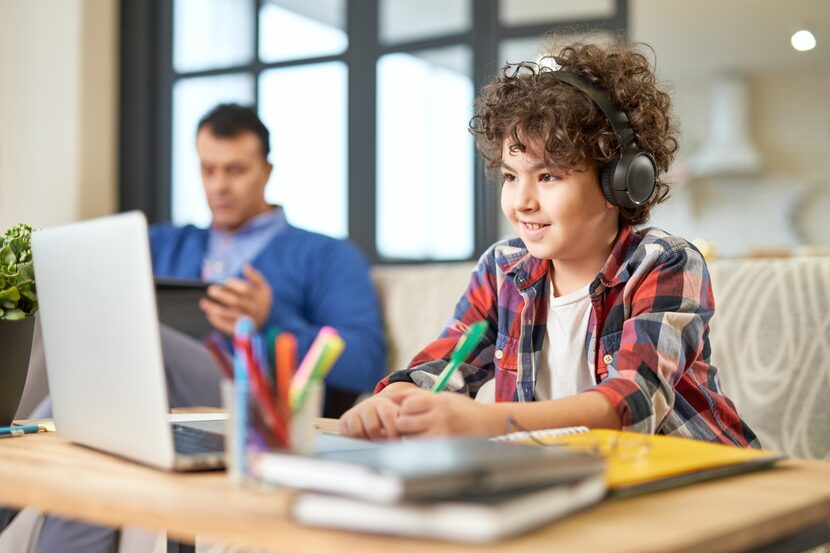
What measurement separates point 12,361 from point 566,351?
0.70 meters

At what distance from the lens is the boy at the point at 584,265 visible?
3.71ft

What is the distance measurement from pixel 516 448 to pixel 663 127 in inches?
33.5

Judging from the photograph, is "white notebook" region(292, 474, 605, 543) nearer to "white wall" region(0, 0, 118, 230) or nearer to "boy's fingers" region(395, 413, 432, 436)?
"boy's fingers" region(395, 413, 432, 436)

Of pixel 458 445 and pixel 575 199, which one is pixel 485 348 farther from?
pixel 458 445

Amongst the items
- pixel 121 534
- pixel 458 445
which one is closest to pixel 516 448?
pixel 458 445

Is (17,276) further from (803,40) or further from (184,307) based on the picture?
(803,40)

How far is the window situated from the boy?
1.80 meters

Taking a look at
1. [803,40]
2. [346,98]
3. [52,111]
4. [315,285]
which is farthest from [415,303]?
[803,40]

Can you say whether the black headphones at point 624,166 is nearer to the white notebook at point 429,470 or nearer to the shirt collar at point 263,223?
the white notebook at point 429,470

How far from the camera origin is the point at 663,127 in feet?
4.43

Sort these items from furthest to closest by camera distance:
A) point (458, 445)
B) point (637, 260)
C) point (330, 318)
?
point (330, 318)
point (637, 260)
point (458, 445)

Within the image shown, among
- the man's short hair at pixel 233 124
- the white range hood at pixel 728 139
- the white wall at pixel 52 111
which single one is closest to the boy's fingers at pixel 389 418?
the man's short hair at pixel 233 124

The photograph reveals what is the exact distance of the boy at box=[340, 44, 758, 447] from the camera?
1.13m

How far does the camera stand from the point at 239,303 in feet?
6.82
